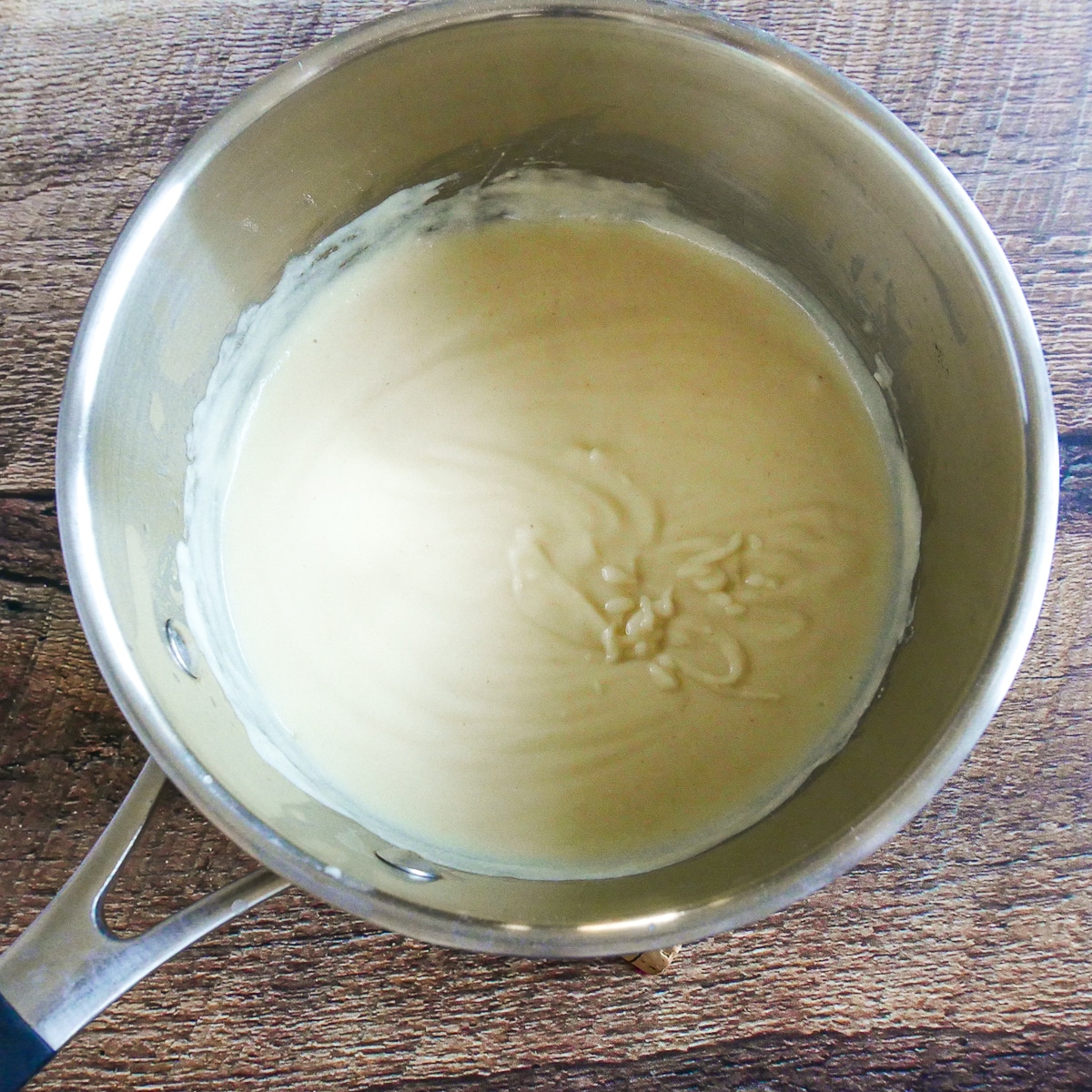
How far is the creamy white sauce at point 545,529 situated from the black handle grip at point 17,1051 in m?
0.30

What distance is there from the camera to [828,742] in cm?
94

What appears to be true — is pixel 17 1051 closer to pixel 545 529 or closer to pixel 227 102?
pixel 545 529

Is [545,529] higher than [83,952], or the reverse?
[545,529]

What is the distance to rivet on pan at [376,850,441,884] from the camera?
0.78 metres

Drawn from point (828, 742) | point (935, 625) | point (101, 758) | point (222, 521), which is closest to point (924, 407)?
point (935, 625)

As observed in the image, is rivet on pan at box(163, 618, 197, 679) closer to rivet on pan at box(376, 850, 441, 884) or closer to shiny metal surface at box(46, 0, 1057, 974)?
shiny metal surface at box(46, 0, 1057, 974)

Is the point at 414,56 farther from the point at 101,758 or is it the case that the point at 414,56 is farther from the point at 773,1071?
the point at 773,1071

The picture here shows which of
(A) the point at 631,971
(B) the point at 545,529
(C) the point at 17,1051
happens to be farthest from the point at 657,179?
(C) the point at 17,1051

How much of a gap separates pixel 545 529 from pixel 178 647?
1.28 ft

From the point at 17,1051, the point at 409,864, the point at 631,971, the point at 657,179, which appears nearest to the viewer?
the point at 17,1051

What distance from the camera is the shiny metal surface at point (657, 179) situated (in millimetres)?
704

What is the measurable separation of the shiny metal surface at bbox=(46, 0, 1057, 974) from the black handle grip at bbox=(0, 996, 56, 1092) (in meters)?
0.19

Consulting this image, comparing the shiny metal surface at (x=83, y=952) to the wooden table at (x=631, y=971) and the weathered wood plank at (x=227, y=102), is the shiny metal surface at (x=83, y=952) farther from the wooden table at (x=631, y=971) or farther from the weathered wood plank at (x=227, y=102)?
the weathered wood plank at (x=227, y=102)

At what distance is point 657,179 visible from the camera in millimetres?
1066
